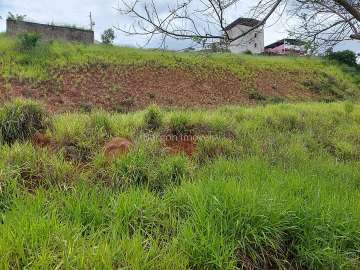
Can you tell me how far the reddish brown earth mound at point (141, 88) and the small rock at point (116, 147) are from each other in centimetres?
565

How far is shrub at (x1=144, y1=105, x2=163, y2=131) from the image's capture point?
18.9 feet

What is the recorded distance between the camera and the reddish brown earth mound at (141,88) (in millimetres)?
11461

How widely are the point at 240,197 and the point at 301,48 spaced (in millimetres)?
3382

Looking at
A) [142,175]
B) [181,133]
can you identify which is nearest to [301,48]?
[181,133]

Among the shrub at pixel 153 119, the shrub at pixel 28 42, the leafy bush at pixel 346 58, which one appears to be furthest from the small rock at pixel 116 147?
the leafy bush at pixel 346 58

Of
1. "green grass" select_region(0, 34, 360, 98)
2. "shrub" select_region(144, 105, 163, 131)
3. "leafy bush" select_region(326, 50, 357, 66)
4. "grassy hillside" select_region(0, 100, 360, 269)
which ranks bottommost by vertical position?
"grassy hillside" select_region(0, 100, 360, 269)

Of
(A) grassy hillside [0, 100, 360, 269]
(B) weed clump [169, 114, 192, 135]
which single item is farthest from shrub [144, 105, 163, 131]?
(A) grassy hillside [0, 100, 360, 269]

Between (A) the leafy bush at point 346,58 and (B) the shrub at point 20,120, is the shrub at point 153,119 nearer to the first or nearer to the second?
(B) the shrub at point 20,120

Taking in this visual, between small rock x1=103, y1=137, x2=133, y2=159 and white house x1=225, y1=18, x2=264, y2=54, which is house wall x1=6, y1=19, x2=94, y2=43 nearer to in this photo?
white house x1=225, y1=18, x2=264, y2=54

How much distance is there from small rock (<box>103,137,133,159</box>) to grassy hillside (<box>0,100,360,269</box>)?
81 millimetres

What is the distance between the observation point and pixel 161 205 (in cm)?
302

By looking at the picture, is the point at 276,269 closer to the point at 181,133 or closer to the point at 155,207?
the point at 155,207

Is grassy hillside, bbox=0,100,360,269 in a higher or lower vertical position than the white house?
lower

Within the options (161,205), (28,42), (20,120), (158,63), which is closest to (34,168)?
(161,205)
